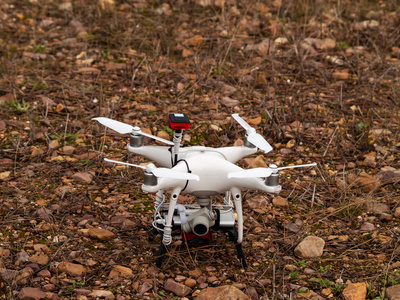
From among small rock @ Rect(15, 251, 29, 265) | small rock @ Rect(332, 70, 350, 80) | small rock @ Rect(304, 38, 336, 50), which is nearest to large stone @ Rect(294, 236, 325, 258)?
small rock @ Rect(15, 251, 29, 265)

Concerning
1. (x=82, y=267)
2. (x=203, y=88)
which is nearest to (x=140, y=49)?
(x=203, y=88)

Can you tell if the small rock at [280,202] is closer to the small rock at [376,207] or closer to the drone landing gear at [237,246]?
the small rock at [376,207]

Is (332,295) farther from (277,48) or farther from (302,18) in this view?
(302,18)

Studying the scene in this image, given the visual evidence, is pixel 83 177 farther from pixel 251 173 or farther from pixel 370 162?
pixel 370 162

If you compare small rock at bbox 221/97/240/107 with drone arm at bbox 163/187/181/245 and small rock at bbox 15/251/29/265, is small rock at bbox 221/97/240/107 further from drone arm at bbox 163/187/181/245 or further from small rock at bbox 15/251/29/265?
small rock at bbox 15/251/29/265

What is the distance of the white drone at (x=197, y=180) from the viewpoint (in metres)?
2.87

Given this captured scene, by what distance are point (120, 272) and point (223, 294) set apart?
0.57 meters

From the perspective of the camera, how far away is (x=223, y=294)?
2.84 m

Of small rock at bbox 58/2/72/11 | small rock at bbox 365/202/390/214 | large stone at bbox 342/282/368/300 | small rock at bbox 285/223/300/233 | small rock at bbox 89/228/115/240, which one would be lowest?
small rock at bbox 58/2/72/11

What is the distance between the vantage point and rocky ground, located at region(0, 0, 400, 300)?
3119 millimetres

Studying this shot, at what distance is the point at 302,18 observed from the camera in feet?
21.7

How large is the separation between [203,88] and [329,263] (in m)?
2.35

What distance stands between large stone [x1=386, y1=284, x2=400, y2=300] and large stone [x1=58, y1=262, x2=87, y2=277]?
147cm

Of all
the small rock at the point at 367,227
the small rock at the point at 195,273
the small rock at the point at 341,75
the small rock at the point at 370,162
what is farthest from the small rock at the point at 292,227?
the small rock at the point at 341,75
